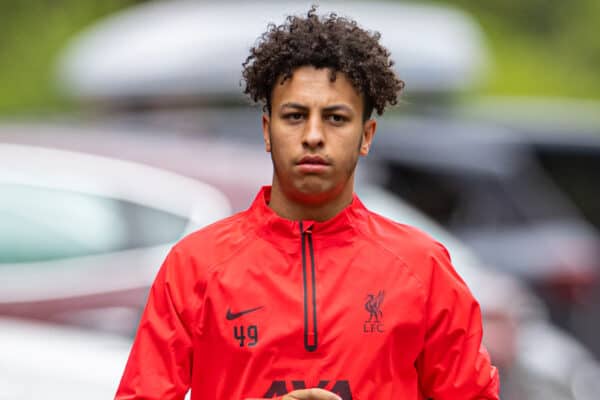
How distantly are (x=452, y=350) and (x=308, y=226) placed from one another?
0.46 metres

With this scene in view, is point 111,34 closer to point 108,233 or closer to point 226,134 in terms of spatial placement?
point 226,134

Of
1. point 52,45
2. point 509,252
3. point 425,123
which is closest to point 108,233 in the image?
point 509,252

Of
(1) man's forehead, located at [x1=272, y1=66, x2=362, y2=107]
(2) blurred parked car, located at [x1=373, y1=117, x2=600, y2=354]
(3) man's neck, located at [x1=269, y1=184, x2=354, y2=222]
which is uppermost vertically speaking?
(2) blurred parked car, located at [x1=373, y1=117, x2=600, y2=354]

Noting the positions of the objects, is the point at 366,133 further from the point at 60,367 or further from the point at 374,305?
the point at 60,367

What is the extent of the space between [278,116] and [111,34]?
10.8 meters

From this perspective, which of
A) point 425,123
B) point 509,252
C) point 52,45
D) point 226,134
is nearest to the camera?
point 509,252

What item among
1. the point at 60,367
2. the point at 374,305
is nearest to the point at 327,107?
the point at 374,305

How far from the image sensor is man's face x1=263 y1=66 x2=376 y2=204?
3111 mm

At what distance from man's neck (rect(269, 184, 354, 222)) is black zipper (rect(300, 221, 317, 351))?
0.17 ft

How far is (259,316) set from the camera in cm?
304

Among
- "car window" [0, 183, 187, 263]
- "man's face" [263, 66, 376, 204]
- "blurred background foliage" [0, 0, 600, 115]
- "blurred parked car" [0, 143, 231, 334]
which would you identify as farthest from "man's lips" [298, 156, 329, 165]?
"blurred background foliage" [0, 0, 600, 115]

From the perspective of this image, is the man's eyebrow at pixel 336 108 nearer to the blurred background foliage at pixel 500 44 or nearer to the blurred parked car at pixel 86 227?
the blurred parked car at pixel 86 227

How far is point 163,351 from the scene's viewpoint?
307 cm

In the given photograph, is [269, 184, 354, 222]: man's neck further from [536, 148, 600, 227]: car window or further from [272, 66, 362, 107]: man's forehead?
[536, 148, 600, 227]: car window
